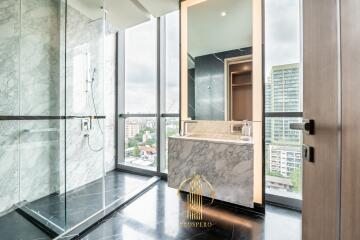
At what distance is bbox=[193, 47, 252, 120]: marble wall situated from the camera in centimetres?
265

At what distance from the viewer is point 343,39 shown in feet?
1.99

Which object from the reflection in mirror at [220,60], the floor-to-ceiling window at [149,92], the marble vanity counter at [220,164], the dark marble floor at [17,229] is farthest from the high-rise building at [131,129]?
the dark marble floor at [17,229]

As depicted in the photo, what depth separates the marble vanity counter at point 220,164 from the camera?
2057 millimetres

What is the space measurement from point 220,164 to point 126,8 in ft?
8.62

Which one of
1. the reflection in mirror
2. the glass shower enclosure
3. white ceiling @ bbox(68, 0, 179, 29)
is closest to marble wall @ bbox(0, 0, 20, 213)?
the glass shower enclosure

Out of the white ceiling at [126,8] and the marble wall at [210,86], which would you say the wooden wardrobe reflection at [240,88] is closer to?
the marble wall at [210,86]

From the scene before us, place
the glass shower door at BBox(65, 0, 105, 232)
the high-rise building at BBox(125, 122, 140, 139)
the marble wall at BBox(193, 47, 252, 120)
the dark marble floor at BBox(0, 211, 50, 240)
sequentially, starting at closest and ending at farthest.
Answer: the dark marble floor at BBox(0, 211, 50, 240) < the marble wall at BBox(193, 47, 252, 120) < the glass shower door at BBox(65, 0, 105, 232) < the high-rise building at BBox(125, 122, 140, 139)

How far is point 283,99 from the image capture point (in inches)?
97.7

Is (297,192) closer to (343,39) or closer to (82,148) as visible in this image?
(343,39)

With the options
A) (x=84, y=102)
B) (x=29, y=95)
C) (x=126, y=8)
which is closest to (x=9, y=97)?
(x=29, y=95)

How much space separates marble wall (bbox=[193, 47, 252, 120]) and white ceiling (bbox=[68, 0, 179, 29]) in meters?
1.00

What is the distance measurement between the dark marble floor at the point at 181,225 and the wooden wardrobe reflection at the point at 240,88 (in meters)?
1.17

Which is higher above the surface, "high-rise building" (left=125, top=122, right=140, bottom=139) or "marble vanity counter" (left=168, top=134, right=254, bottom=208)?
"high-rise building" (left=125, top=122, right=140, bottom=139)

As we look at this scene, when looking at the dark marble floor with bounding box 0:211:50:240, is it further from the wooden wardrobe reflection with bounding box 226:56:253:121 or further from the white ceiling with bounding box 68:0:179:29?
the white ceiling with bounding box 68:0:179:29
